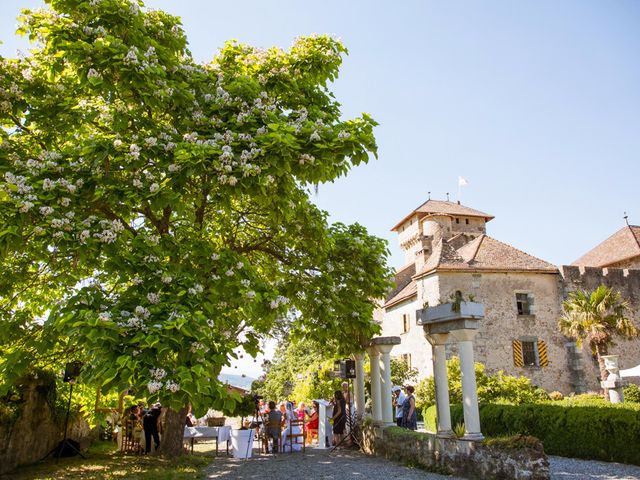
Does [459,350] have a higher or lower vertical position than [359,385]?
higher

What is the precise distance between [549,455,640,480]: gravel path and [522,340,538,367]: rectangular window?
15.6 metres

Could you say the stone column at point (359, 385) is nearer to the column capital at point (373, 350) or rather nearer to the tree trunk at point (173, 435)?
the column capital at point (373, 350)

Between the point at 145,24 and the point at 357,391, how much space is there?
465 inches

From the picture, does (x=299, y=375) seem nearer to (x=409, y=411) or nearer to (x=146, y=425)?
(x=409, y=411)

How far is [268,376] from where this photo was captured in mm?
37500

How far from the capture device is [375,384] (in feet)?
45.6

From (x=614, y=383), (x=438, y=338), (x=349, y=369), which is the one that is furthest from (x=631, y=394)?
(x=438, y=338)

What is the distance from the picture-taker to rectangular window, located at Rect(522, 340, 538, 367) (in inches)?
1066

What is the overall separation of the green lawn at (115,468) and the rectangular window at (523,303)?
20.7m

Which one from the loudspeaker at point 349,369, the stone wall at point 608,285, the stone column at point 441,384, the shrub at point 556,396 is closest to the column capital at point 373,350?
the loudspeaker at point 349,369

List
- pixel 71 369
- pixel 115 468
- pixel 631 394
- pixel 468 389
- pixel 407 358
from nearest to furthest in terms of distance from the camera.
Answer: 1. pixel 468 389
2. pixel 71 369
3. pixel 115 468
4. pixel 631 394
5. pixel 407 358

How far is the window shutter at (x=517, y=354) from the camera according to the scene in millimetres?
26703

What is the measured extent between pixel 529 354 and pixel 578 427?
15.7m

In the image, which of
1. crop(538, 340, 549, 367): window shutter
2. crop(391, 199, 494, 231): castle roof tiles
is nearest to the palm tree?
crop(538, 340, 549, 367): window shutter
